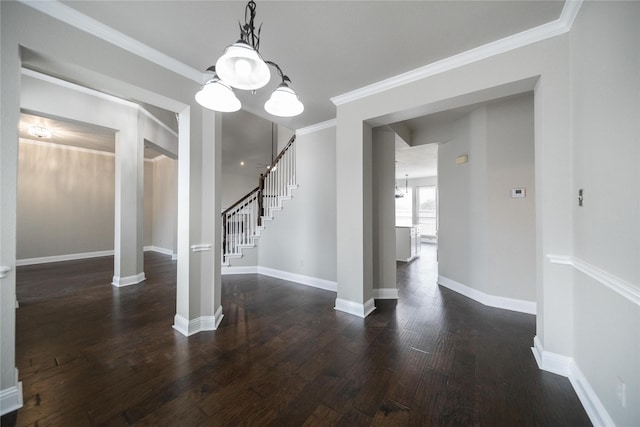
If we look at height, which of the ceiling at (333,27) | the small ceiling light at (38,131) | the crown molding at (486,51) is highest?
the small ceiling light at (38,131)

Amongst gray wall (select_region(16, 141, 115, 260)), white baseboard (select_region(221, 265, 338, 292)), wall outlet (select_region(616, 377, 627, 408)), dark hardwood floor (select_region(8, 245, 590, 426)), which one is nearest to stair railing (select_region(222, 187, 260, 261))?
white baseboard (select_region(221, 265, 338, 292))

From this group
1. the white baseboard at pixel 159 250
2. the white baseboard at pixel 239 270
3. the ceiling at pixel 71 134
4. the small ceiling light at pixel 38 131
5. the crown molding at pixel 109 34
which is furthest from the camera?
the white baseboard at pixel 159 250

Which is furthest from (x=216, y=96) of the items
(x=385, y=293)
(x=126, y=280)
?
(x=126, y=280)

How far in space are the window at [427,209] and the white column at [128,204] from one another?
10.2m

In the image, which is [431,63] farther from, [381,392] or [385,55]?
[381,392]

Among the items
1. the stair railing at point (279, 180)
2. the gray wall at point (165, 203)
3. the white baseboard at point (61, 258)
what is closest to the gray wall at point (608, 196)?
the stair railing at point (279, 180)

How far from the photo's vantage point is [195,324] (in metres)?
2.61

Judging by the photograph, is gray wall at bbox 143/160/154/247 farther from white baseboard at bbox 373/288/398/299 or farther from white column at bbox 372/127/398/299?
white baseboard at bbox 373/288/398/299

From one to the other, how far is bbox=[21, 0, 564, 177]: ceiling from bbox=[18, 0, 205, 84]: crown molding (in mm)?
46

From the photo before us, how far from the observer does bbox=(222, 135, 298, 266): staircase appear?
4.85 meters

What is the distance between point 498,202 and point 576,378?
7.03 ft

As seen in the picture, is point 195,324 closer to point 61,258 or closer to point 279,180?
point 279,180

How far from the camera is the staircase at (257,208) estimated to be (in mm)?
4848

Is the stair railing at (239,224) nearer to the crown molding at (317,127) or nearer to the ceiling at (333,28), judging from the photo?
the crown molding at (317,127)
